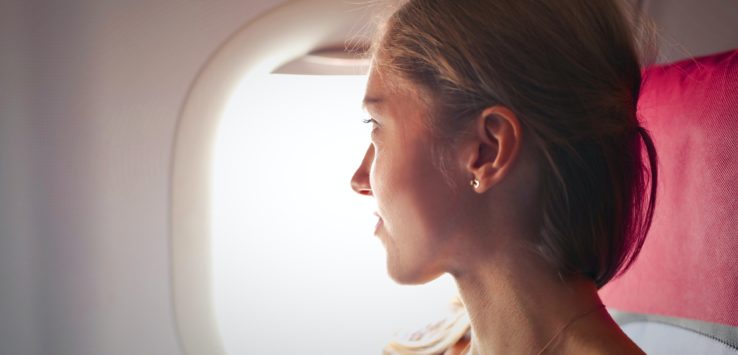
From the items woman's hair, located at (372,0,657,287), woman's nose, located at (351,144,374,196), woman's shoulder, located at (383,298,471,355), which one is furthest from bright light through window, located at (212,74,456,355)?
woman's hair, located at (372,0,657,287)

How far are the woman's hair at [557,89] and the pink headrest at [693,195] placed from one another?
0.25 m

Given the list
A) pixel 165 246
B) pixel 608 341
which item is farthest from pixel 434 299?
pixel 608 341

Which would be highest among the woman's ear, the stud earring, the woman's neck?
the woman's ear

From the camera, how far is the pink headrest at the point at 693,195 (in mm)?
941

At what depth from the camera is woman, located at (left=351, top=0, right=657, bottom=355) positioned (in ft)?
2.39

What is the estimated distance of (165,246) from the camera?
1.26m

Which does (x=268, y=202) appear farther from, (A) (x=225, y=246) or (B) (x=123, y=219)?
(B) (x=123, y=219)

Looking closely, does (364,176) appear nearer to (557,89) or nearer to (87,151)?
(557,89)

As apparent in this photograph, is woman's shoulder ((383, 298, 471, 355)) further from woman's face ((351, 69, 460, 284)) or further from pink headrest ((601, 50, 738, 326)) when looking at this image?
woman's face ((351, 69, 460, 284))

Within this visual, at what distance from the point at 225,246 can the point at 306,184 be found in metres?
0.23

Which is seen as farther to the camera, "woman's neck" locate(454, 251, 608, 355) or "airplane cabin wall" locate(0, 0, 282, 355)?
"airplane cabin wall" locate(0, 0, 282, 355)

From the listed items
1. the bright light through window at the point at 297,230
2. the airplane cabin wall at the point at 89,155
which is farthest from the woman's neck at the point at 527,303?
the airplane cabin wall at the point at 89,155

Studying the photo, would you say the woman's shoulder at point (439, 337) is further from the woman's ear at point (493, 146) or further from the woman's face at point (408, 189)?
the woman's ear at point (493, 146)

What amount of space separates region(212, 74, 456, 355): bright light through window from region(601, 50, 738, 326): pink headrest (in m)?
0.58
